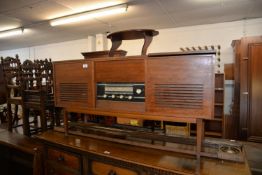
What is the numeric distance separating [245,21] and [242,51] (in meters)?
1.18

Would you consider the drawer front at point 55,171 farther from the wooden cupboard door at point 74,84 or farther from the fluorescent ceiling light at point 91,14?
the fluorescent ceiling light at point 91,14

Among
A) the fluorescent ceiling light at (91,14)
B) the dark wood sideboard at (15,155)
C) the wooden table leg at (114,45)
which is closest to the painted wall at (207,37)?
the fluorescent ceiling light at (91,14)

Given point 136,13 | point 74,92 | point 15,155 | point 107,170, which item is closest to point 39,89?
point 74,92

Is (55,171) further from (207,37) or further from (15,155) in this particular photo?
(207,37)

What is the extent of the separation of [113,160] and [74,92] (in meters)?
0.70

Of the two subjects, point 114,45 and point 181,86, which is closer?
point 181,86

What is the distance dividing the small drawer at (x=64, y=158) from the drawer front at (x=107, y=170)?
0.16 m

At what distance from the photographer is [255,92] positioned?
3.29 m

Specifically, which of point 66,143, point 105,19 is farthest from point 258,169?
point 105,19

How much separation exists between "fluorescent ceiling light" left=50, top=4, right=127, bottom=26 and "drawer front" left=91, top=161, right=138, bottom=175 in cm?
272

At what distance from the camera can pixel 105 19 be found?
4.08 metres

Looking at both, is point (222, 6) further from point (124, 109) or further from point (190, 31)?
point (124, 109)

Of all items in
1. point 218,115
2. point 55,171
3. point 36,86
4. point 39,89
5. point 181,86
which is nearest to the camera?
point 181,86

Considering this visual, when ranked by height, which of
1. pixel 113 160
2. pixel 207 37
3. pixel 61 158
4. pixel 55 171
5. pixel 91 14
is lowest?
pixel 55 171
